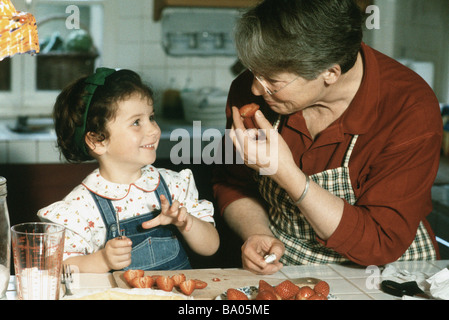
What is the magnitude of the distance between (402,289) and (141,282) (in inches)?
20.9

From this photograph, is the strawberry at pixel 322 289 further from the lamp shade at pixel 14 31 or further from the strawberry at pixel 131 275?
the lamp shade at pixel 14 31

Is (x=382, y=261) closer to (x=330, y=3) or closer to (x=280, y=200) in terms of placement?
(x=280, y=200)

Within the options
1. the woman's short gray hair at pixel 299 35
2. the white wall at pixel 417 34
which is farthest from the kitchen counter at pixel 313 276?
the white wall at pixel 417 34

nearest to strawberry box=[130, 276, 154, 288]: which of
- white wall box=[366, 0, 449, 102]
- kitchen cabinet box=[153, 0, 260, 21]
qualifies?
kitchen cabinet box=[153, 0, 260, 21]

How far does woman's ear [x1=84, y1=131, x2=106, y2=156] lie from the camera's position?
151 cm

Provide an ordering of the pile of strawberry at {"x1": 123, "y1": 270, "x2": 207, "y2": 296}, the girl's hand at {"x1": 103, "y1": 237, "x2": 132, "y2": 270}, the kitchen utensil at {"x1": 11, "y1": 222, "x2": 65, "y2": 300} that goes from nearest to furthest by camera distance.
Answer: the kitchen utensil at {"x1": 11, "y1": 222, "x2": 65, "y2": 300}, the pile of strawberry at {"x1": 123, "y1": 270, "x2": 207, "y2": 296}, the girl's hand at {"x1": 103, "y1": 237, "x2": 132, "y2": 270}

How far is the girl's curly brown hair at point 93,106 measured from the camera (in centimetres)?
149

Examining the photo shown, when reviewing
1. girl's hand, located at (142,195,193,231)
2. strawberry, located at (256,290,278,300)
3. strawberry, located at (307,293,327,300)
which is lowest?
strawberry, located at (307,293,327,300)

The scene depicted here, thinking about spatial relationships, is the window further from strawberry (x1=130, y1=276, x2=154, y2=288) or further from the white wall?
strawberry (x1=130, y1=276, x2=154, y2=288)

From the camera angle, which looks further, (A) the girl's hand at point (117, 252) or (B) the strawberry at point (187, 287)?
(A) the girl's hand at point (117, 252)

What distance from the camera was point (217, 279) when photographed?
1.22 m

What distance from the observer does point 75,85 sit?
1.53 m

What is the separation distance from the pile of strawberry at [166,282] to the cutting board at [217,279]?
0.05 ft
